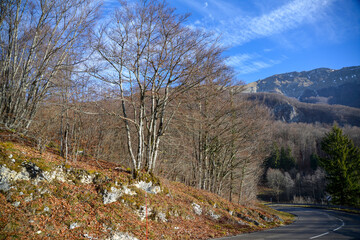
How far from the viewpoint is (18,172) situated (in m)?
5.75

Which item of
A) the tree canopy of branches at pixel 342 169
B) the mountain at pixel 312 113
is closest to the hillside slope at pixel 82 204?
the tree canopy of branches at pixel 342 169

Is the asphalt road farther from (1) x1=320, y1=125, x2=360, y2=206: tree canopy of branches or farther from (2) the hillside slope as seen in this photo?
(1) x1=320, y1=125, x2=360, y2=206: tree canopy of branches

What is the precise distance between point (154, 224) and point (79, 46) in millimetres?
8391

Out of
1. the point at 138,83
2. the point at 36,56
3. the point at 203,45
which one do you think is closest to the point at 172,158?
the point at 138,83

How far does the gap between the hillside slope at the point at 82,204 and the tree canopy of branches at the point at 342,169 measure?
2416 cm

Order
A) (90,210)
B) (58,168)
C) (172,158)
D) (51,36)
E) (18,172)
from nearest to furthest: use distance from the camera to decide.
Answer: (18,172) < (90,210) < (58,168) < (51,36) < (172,158)

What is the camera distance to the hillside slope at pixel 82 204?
5055mm

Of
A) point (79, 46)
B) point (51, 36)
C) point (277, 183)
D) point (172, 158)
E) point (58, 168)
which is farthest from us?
point (277, 183)

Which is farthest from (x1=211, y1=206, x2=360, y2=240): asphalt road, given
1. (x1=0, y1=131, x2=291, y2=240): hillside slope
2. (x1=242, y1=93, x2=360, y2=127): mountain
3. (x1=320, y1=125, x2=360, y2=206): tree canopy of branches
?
(x1=242, y1=93, x2=360, y2=127): mountain

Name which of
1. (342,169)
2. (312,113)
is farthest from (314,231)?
(312,113)

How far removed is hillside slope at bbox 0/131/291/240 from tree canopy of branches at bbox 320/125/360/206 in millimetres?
24160

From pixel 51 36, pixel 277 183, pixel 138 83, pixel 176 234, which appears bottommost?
pixel 277 183

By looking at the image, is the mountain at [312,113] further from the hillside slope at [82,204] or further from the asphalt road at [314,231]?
the hillside slope at [82,204]

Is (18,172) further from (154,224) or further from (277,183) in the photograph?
(277,183)
